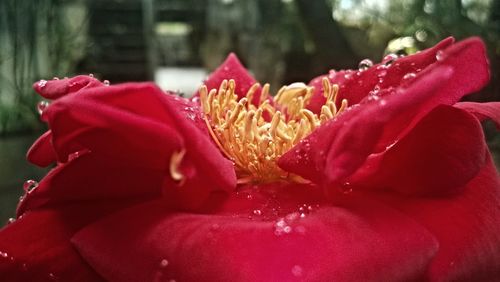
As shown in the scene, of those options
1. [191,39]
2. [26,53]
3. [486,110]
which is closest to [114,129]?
[486,110]

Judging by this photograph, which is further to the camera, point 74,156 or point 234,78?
point 234,78

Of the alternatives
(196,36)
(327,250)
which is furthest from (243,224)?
(196,36)

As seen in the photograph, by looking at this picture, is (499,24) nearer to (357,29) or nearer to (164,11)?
(357,29)

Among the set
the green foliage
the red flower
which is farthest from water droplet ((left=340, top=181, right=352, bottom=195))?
the green foliage

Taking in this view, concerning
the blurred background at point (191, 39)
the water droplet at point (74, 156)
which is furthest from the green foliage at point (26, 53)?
the water droplet at point (74, 156)

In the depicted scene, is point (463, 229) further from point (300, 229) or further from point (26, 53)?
point (26, 53)

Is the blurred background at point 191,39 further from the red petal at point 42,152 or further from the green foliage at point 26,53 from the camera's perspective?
the red petal at point 42,152

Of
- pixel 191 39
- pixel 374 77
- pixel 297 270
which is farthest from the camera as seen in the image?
pixel 191 39

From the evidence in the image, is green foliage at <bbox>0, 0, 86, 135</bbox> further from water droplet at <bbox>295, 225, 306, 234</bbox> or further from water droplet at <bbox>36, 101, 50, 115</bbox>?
water droplet at <bbox>295, 225, 306, 234</bbox>
